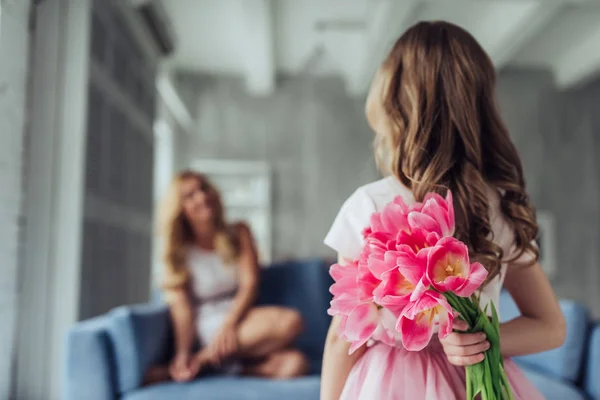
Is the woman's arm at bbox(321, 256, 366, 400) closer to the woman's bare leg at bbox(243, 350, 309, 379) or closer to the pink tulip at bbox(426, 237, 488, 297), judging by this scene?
the pink tulip at bbox(426, 237, 488, 297)

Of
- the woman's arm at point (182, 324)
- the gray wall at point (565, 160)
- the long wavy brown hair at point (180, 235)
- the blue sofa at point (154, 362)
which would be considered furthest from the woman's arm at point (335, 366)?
the gray wall at point (565, 160)

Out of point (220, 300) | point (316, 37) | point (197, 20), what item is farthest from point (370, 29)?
point (220, 300)

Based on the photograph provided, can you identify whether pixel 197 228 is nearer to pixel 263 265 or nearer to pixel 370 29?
pixel 263 265

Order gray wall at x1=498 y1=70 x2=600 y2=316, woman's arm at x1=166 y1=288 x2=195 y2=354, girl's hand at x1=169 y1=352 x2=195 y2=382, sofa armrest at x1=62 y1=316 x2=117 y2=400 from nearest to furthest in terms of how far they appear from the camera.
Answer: sofa armrest at x1=62 y1=316 x2=117 y2=400
girl's hand at x1=169 y1=352 x2=195 y2=382
woman's arm at x1=166 y1=288 x2=195 y2=354
gray wall at x1=498 y1=70 x2=600 y2=316

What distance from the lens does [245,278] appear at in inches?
80.7

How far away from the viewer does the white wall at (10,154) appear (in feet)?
5.45

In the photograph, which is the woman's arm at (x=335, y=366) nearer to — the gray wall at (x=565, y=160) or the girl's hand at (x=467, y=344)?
the girl's hand at (x=467, y=344)

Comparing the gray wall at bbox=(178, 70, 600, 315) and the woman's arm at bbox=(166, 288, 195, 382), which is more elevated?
the gray wall at bbox=(178, 70, 600, 315)

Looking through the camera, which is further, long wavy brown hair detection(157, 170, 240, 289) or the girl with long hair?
long wavy brown hair detection(157, 170, 240, 289)

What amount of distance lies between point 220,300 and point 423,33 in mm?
1548

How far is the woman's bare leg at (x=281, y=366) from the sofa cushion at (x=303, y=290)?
0.30 meters

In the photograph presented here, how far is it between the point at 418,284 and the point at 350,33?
4082 mm

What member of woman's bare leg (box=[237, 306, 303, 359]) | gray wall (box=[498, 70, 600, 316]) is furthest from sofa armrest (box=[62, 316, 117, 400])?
gray wall (box=[498, 70, 600, 316])

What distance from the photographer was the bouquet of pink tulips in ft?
1.76
